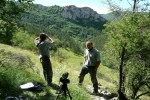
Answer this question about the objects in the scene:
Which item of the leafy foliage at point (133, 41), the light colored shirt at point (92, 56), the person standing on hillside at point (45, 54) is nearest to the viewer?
the person standing on hillside at point (45, 54)

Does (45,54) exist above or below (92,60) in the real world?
above

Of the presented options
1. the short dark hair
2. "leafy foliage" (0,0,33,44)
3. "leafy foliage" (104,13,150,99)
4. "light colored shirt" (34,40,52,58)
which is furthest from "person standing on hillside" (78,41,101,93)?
"leafy foliage" (0,0,33,44)

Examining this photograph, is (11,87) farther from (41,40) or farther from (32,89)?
(41,40)

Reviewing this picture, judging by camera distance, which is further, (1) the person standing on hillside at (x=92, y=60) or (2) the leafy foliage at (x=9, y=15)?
(1) the person standing on hillside at (x=92, y=60)

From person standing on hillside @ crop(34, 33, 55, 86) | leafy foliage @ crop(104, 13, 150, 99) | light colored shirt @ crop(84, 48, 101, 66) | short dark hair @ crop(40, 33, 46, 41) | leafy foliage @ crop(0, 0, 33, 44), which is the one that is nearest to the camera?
leafy foliage @ crop(0, 0, 33, 44)

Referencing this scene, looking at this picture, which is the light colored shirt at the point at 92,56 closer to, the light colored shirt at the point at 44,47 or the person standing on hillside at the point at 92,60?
the person standing on hillside at the point at 92,60

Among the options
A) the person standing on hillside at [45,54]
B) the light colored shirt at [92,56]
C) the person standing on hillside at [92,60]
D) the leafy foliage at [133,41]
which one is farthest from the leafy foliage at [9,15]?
the leafy foliage at [133,41]

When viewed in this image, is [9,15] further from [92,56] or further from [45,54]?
[92,56]

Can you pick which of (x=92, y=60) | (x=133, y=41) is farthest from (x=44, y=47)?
(x=133, y=41)

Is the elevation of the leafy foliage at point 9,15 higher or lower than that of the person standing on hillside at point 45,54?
higher

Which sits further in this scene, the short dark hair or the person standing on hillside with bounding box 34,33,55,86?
the person standing on hillside with bounding box 34,33,55,86

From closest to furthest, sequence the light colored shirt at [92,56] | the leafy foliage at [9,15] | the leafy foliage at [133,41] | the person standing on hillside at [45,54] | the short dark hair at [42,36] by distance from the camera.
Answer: the leafy foliage at [9,15], the short dark hair at [42,36], the person standing on hillside at [45,54], the leafy foliage at [133,41], the light colored shirt at [92,56]

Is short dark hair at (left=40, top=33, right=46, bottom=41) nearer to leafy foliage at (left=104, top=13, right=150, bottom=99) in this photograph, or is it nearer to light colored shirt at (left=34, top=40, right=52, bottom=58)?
light colored shirt at (left=34, top=40, right=52, bottom=58)

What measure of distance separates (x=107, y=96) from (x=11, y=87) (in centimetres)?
514
